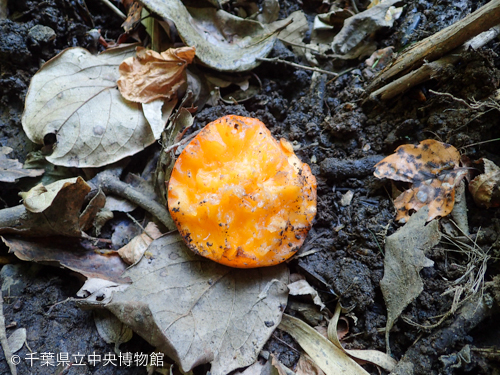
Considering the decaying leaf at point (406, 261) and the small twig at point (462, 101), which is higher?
the small twig at point (462, 101)

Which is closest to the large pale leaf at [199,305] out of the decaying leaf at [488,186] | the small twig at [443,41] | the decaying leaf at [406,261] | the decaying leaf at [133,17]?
the decaying leaf at [406,261]

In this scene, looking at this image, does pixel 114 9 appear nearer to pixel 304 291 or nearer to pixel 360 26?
pixel 360 26

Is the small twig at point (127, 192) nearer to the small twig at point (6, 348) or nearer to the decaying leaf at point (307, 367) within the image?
the small twig at point (6, 348)

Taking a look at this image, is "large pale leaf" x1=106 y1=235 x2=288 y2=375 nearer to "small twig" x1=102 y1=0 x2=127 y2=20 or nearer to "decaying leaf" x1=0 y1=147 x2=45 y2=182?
"decaying leaf" x1=0 y1=147 x2=45 y2=182

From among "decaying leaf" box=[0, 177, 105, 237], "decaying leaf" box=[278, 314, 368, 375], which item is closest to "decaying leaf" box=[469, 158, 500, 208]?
"decaying leaf" box=[278, 314, 368, 375]

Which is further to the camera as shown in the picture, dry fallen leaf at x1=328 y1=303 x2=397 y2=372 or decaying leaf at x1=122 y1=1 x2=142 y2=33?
decaying leaf at x1=122 y1=1 x2=142 y2=33

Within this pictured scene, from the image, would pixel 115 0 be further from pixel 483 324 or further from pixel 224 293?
pixel 483 324
